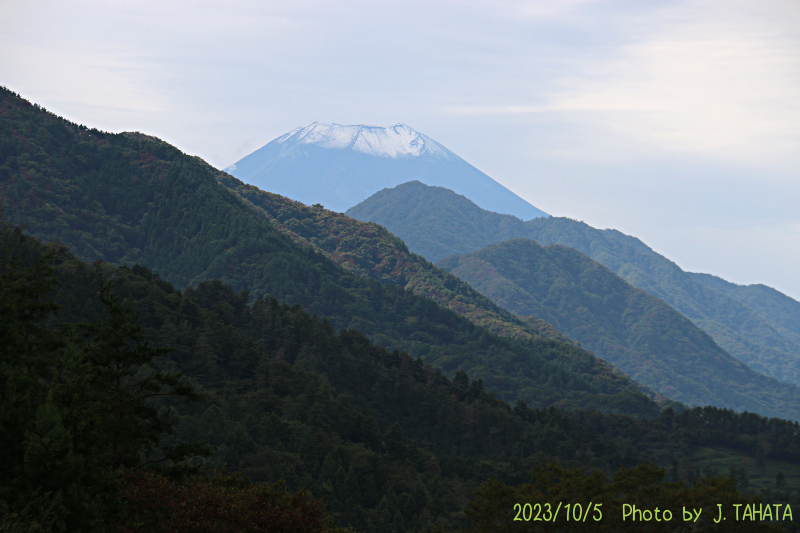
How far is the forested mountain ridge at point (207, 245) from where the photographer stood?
494 feet

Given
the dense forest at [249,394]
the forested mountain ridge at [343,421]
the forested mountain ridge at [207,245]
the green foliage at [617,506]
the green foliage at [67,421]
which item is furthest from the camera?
the forested mountain ridge at [207,245]

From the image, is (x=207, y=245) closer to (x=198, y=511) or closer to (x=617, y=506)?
(x=617, y=506)

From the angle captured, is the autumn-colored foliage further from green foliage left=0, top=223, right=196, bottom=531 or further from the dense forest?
green foliage left=0, top=223, right=196, bottom=531

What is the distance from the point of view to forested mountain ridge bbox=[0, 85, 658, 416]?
151 metres

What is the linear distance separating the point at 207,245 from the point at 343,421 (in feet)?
319

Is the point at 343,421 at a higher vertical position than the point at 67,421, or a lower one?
lower

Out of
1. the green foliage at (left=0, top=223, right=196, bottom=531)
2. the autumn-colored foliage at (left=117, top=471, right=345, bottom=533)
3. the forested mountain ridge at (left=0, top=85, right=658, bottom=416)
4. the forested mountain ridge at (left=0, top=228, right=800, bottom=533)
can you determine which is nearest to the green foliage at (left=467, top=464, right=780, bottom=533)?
the forested mountain ridge at (left=0, top=228, right=800, bottom=533)

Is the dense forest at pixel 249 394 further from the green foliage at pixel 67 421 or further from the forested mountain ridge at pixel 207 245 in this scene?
the forested mountain ridge at pixel 207 245

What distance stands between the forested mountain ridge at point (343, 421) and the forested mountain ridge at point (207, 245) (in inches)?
1739

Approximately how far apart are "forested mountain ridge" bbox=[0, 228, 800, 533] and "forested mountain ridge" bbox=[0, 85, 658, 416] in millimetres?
44179

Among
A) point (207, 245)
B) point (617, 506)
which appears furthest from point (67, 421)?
point (207, 245)

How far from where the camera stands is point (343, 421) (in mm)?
75312

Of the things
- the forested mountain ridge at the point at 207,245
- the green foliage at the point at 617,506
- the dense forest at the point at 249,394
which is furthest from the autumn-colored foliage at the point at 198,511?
the forested mountain ridge at the point at 207,245

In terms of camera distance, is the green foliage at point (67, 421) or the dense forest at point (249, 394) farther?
the dense forest at point (249, 394)
